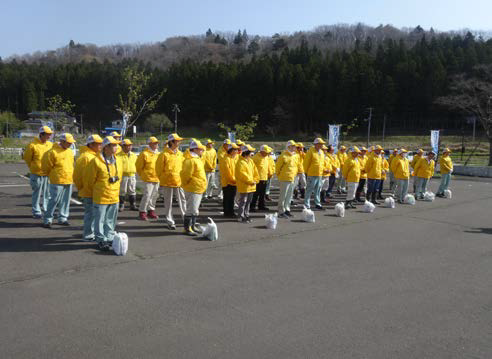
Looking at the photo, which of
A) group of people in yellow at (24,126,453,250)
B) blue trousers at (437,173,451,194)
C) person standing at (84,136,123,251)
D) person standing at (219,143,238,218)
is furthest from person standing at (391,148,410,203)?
person standing at (84,136,123,251)

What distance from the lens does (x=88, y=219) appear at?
24.4ft

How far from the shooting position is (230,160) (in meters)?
10.6

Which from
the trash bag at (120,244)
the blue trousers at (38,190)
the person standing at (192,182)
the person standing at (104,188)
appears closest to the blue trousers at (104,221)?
the person standing at (104,188)

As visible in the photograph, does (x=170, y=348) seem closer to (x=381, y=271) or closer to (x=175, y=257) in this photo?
(x=175, y=257)

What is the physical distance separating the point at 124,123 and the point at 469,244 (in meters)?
11.2

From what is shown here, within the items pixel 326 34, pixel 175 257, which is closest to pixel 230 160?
pixel 175 257

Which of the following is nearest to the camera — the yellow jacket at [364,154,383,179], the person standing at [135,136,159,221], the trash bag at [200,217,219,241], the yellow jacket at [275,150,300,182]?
the trash bag at [200,217,219,241]

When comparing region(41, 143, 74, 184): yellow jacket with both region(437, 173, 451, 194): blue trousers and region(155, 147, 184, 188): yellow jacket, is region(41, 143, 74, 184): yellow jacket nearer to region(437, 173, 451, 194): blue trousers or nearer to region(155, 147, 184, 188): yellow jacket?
region(155, 147, 184, 188): yellow jacket

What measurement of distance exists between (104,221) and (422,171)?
465 inches

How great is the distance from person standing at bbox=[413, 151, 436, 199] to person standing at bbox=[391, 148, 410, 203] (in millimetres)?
1048

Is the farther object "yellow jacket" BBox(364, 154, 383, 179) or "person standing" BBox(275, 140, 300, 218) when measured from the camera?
"yellow jacket" BBox(364, 154, 383, 179)

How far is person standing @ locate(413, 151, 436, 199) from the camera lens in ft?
49.4

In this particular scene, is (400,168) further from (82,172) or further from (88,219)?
(82,172)

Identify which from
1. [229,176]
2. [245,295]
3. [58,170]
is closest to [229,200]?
[229,176]
